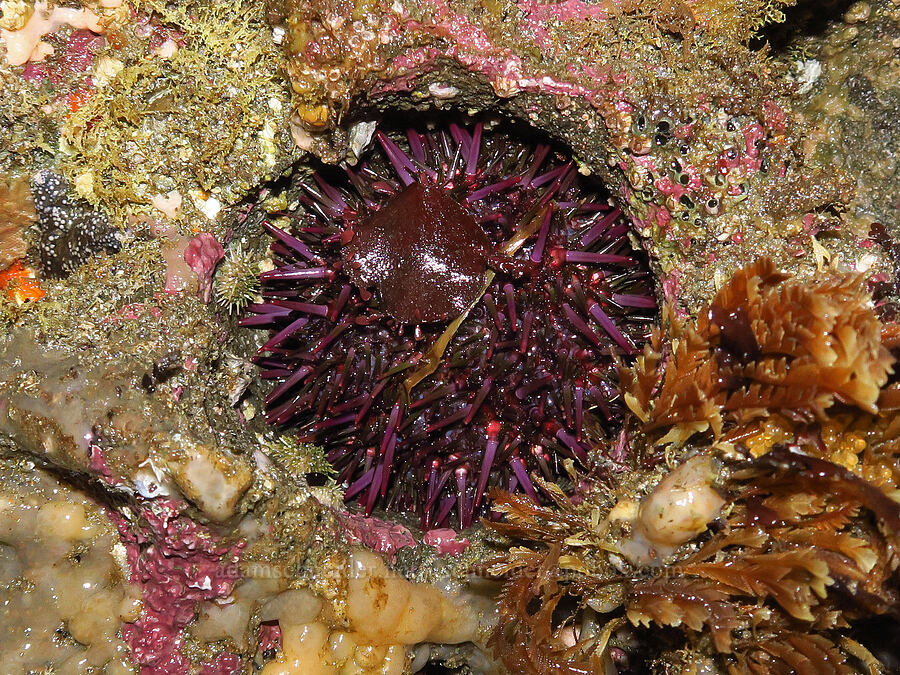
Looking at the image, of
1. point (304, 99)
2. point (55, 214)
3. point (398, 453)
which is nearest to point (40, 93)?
point (55, 214)

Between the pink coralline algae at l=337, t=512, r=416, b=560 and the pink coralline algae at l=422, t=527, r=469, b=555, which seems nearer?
the pink coralline algae at l=337, t=512, r=416, b=560

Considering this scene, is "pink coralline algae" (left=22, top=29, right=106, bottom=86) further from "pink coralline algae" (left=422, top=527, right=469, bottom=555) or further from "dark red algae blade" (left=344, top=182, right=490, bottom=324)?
"pink coralline algae" (left=422, top=527, right=469, bottom=555)

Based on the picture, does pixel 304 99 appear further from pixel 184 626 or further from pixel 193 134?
pixel 184 626

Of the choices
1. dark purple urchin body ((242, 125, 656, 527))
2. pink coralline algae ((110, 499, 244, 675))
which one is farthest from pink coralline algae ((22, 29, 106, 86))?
pink coralline algae ((110, 499, 244, 675))

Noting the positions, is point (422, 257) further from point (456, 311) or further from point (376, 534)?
point (376, 534)

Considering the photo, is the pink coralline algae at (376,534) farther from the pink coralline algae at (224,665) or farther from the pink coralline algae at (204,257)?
the pink coralline algae at (204,257)

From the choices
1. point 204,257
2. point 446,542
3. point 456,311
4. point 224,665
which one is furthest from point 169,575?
point 456,311
